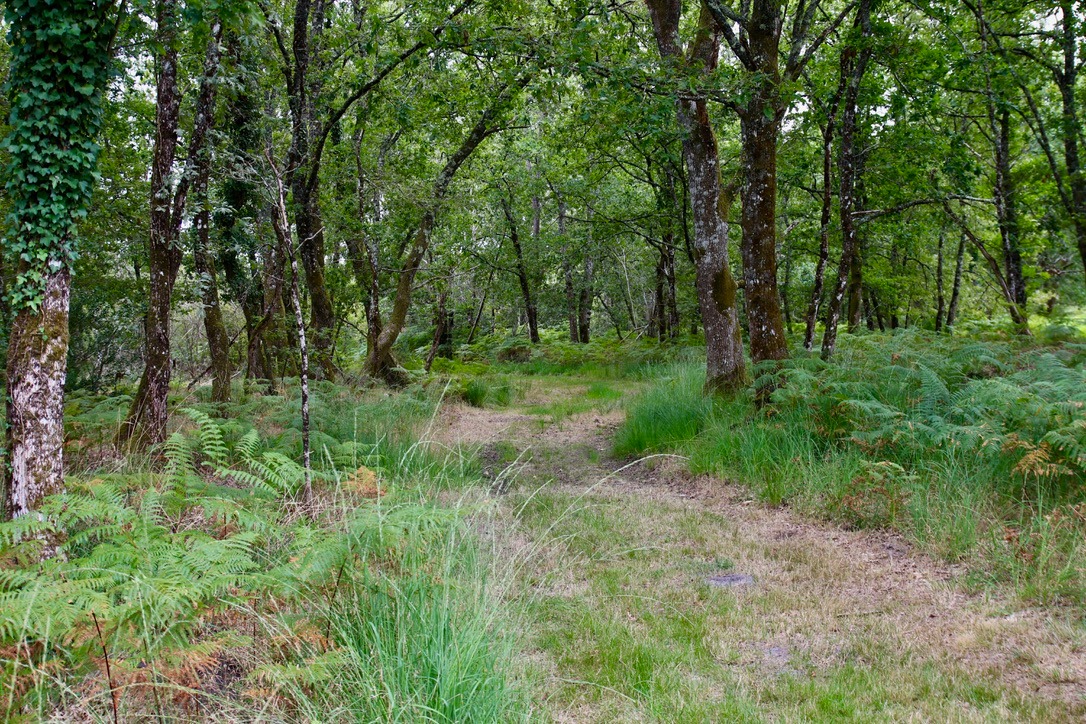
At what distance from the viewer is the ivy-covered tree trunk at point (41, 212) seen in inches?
136

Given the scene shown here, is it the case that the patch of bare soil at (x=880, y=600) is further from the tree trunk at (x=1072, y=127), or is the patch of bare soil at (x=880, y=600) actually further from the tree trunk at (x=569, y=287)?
the tree trunk at (x=569, y=287)

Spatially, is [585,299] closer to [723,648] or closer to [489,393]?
[489,393]

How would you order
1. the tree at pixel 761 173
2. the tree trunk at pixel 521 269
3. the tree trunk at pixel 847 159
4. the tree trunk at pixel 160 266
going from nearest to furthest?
the tree trunk at pixel 160 266
the tree trunk at pixel 847 159
the tree at pixel 761 173
the tree trunk at pixel 521 269

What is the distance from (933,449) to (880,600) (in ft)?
5.85

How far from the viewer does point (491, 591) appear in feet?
8.63

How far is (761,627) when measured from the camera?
3170mm

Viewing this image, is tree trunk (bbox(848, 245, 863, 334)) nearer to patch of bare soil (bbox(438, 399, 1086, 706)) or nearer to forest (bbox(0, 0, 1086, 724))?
forest (bbox(0, 0, 1086, 724))

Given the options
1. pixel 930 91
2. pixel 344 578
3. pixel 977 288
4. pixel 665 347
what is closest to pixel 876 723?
pixel 344 578

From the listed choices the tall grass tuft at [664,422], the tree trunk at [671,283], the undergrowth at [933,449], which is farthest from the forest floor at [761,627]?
the tree trunk at [671,283]

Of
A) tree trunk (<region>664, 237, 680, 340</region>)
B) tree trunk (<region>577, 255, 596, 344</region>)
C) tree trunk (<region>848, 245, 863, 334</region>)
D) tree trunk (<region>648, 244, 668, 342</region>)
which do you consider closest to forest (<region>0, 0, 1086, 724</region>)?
tree trunk (<region>848, 245, 863, 334</region>)

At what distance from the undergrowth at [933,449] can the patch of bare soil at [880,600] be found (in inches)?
7.3

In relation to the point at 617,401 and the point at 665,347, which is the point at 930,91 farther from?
the point at 665,347

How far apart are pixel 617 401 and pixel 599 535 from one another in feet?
18.9

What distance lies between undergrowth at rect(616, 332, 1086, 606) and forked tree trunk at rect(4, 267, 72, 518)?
4836mm
